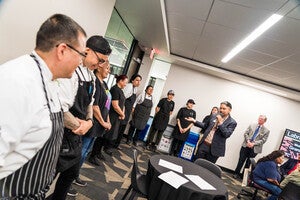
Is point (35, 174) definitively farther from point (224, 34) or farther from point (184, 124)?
point (184, 124)

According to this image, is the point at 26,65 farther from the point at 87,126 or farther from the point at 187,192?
the point at 187,192

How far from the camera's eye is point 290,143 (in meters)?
7.21

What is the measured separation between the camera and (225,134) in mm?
4082

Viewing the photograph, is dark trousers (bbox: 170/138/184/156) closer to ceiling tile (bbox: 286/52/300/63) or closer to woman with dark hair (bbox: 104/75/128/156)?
woman with dark hair (bbox: 104/75/128/156)

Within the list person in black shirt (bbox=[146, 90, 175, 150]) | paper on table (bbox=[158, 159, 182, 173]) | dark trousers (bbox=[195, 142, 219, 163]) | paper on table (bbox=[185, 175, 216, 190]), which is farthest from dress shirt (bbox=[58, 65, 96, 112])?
person in black shirt (bbox=[146, 90, 175, 150])

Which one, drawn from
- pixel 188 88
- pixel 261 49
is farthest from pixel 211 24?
pixel 188 88

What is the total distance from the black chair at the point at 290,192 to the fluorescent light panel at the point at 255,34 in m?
2.34

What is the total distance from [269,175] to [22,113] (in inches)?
176

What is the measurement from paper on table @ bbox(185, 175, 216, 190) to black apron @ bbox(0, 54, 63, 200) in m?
1.53

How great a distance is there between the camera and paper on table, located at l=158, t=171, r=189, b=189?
7.32 feet

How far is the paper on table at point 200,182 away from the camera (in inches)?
92.1

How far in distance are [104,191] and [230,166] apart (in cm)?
525

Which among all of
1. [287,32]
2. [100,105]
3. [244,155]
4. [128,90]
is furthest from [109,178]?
[244,155]

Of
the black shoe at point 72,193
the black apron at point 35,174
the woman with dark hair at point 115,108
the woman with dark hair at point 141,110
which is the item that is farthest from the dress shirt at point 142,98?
the black apron at point 35,174
